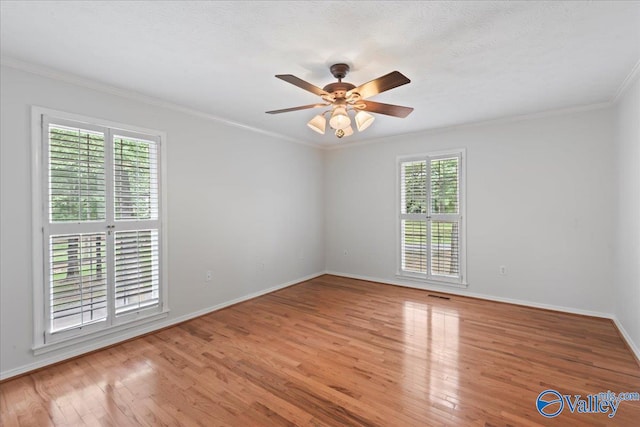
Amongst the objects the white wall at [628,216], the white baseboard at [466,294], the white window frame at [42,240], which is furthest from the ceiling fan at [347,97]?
the white baseboard at [466,294]

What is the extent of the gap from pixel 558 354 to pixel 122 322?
4.27 m

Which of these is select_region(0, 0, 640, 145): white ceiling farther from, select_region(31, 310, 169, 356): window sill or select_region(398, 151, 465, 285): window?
select_region(31, 310, 169, 356): window sill

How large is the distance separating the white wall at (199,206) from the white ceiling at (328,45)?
12.1 inches

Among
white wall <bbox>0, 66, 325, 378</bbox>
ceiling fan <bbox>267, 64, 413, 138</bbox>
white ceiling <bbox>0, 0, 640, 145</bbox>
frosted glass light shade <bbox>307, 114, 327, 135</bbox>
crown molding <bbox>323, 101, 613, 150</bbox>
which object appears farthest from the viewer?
crown molding <bbox>323, 101, 613, 150</bbox>

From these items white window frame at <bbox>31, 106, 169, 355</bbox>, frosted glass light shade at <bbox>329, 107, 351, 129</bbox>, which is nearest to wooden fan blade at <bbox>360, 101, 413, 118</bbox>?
frosted glass light shade at <bbox>329, 107, 351, 129</bbox>

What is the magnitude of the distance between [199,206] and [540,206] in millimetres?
A: 4486

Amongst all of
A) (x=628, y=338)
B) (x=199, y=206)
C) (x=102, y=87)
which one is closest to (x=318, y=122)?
(x=199, y=206)

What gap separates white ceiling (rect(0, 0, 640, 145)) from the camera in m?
1.80

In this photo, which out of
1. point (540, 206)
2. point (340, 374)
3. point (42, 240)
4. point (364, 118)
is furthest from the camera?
point (540, 206)

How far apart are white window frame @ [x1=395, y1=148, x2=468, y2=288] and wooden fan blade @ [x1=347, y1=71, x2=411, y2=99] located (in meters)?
2.73

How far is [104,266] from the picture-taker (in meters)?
2.90

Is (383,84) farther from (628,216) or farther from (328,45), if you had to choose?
(628,216)

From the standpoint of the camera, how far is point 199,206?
3756mm

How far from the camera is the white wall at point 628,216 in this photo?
8.78 ft
